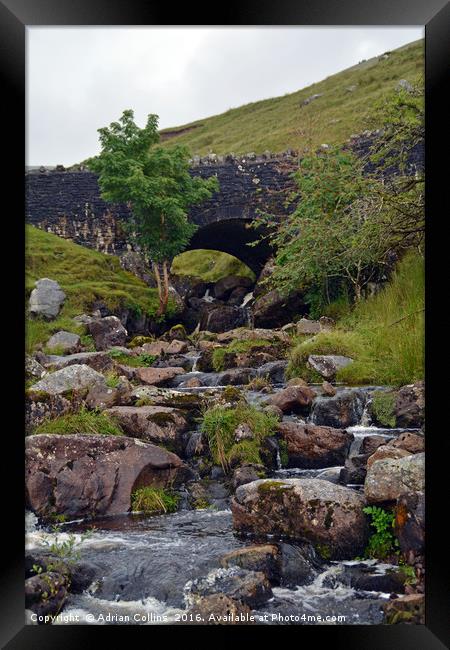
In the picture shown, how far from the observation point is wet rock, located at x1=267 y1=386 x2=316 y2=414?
820 centimetres

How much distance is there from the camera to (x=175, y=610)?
185 inches

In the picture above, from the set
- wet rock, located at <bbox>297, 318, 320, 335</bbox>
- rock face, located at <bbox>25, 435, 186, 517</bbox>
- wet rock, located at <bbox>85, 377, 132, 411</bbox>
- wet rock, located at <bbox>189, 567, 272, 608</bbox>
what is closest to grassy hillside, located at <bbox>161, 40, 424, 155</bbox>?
wet rock, located at <bbox>297, 318, 320, 335</bbox>

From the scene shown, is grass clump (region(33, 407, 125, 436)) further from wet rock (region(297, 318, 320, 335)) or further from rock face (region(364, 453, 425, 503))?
wet rock (region(297, 318, 320, 335))

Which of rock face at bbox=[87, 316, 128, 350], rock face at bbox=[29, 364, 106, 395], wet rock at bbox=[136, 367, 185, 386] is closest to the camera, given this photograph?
rock face at bbox=[29, 364, 106, 395]

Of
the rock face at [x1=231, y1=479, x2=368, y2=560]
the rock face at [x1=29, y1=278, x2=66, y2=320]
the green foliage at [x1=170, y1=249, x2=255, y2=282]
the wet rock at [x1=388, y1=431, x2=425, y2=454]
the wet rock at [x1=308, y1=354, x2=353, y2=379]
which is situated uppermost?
the green foliage at [x1=170, y1=249, x2=255, y2=282]

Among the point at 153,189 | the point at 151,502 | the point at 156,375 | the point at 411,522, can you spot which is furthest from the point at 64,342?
the point at 411,522

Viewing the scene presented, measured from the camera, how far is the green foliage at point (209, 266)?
20.0 meters

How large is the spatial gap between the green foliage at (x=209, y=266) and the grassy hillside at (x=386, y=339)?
30.0ft

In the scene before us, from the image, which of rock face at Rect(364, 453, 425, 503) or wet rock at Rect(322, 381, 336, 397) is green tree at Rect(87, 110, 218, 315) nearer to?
wet rock at Rect(322, 381, 336, 397)

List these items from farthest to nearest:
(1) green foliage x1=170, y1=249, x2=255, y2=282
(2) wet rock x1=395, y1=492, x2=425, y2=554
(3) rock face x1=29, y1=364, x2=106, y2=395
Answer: (1) green foliage x1=170, y1=249, x2=255, y2=282, (3) rock face x1=29, y1=364, x2=106, y2=395, (2) wet rock x1=395, y1=492, x2=425, y2=554

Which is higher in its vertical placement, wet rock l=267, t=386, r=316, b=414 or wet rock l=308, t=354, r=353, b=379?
wet rock l=308, t=354, r=353, b=379

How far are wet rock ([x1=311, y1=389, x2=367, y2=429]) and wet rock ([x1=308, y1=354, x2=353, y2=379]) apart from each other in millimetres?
1210

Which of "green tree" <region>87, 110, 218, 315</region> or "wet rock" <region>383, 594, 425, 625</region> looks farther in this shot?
"green tree" <region>87, 110, 218, 315</region>

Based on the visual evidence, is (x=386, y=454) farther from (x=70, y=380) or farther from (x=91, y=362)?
(x=91, y=362)
